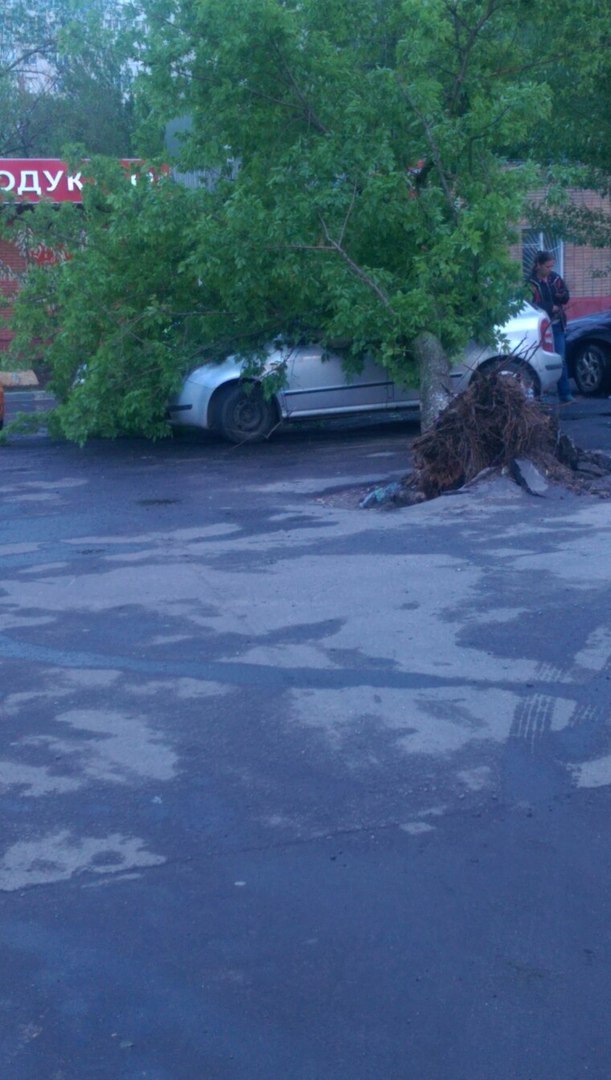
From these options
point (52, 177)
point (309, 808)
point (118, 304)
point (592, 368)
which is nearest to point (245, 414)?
point (118, 304)

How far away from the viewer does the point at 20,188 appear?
23.9m

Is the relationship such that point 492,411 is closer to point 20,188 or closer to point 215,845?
point 215,845

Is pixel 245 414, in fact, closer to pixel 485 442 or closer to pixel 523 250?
pixel 485 442

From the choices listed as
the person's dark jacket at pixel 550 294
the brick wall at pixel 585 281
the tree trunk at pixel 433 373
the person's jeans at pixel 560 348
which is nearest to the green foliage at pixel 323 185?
the tree trunk at pixel 433 373

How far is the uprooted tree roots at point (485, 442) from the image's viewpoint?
11.1m

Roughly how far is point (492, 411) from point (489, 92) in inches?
154

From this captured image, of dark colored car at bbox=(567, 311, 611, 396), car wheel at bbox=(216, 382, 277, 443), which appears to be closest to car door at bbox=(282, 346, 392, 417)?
car wheel at bbox=(216, 382, 277, 443)

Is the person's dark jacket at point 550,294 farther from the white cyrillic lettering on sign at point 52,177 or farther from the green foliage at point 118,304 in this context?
the white cyrillic lettering on sign at point 52,177

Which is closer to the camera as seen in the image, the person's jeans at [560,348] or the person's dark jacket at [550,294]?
the person's dark jacket at [550,294]

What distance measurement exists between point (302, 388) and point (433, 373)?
2145mm

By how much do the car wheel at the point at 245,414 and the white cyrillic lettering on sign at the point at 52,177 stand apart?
11593 millimetres

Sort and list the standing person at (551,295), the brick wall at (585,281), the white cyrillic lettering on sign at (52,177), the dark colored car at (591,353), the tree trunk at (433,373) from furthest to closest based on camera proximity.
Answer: the brick wall at (585,281) < the white cyrillic lettering on sign at (52,177) < the dark colored car at (591,353) < the standing person at (551,295) < the tree trunk at (433,373)

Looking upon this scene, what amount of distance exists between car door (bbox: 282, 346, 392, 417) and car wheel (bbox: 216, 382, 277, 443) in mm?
316

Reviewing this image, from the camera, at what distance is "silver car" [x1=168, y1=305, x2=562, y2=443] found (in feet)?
46.4
